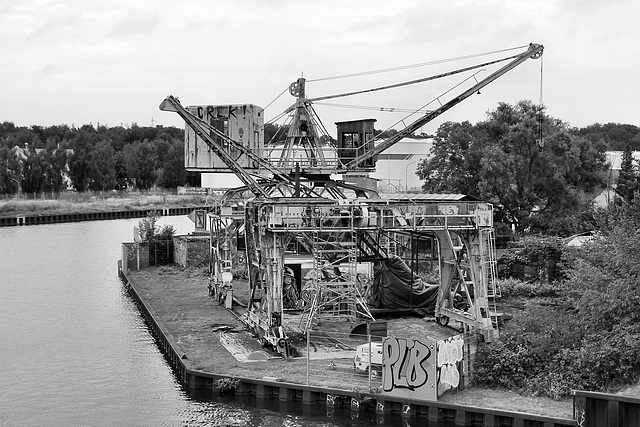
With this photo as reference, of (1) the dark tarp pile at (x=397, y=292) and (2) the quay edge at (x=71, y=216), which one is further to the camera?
(2) the quay edge at (x=71, y=216)

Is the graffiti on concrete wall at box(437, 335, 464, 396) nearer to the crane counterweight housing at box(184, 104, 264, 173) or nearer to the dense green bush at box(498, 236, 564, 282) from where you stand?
the crane counterweight housing at box(184, 104, 264, 173)

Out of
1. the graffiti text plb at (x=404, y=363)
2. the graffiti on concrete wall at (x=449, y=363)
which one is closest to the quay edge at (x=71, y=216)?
the graffiti text plb at (x=404, y=363)

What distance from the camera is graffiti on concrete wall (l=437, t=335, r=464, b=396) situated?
80.3ft

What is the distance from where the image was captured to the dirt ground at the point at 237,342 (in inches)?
968

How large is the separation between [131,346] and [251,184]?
8986 millimetres

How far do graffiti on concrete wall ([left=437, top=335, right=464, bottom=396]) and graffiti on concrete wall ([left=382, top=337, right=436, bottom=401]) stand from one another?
308mm

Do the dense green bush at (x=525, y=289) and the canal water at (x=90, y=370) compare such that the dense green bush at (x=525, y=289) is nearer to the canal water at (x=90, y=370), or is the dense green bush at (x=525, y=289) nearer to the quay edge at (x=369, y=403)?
the canal water at (x=90, y=370)

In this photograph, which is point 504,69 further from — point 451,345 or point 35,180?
point 35,180

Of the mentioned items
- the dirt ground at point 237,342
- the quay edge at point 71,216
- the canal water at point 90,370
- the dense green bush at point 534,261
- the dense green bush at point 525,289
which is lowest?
the canal water at point 90,370

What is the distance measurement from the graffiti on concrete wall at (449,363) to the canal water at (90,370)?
1.81m

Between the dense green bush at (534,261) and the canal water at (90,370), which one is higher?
the dense green bush at (534,261)

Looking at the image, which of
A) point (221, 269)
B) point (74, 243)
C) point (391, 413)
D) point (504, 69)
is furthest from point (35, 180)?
point (391, 413)

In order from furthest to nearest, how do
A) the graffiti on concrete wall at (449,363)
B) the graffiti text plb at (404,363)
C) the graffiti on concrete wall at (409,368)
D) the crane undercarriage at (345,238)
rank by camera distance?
the crane undercarriage at (345,238)
the graffiti on concrete wall at (449,363)
the graffiti text plb at (404,363)
the graffiti on concrete wall at (409,368)

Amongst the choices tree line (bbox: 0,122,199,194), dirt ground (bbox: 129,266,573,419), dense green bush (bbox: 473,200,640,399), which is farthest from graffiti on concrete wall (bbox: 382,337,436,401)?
tree line (bbox: 0,122,199,194)
